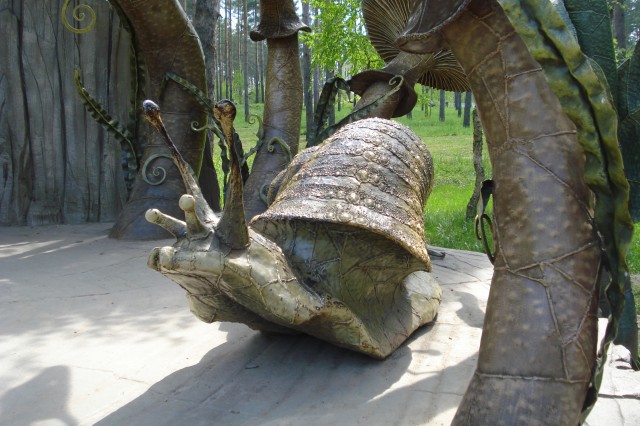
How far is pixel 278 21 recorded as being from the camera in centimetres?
512

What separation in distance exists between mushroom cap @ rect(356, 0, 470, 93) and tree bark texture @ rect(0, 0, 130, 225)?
2.60 meters

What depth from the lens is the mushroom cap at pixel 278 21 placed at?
5105mm

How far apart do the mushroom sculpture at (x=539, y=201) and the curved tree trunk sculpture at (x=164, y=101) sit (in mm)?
3557

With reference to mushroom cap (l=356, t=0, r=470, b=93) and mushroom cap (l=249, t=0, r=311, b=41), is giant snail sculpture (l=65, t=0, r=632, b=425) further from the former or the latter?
mushroom cap (l=249, t=0, r=311, b=41)

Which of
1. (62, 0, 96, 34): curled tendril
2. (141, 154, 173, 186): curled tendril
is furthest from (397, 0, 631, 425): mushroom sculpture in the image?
(62, 0, 96, 34): curled tendril

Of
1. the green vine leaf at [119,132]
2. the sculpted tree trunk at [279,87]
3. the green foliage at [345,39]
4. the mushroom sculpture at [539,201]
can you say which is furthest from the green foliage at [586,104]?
the green foliage at [345,39]

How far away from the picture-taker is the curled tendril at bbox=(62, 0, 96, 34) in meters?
4.94

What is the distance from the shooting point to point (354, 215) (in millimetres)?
2209

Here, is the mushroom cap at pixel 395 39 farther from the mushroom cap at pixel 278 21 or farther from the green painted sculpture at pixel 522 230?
the green painted sculpture at pixel 522 230

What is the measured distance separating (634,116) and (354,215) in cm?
97

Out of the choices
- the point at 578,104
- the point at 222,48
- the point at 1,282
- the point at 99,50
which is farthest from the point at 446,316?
the point at 222,48

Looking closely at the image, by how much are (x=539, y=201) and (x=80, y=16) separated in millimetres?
4920

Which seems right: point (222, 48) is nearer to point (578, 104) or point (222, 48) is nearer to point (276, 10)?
point (276, 10)

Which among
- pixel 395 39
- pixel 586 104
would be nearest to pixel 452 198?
pixel 395 39
